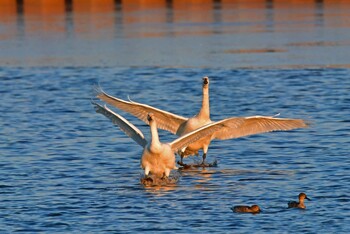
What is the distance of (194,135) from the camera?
15117mm

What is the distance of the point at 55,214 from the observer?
12688mm

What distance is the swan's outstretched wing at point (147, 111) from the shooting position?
16508mm

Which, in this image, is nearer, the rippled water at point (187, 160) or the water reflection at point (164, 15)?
the rippled water at point (187, 160)

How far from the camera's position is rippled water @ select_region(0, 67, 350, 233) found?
1239 centimetres

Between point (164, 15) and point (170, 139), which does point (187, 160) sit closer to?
point (170, 139)

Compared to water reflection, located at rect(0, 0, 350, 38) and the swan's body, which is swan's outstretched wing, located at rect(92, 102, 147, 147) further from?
water reflection, located at rect(0, 0, 350, 38)

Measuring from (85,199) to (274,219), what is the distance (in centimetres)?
264

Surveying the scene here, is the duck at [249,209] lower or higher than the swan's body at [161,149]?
lower

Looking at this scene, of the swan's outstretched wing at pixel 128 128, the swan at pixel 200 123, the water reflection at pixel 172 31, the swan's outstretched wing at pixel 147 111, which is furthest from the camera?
the water reflection at pixel 172 31

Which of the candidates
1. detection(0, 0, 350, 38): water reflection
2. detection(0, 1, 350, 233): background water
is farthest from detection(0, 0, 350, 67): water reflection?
detection(0, 1, 350, 233): background water

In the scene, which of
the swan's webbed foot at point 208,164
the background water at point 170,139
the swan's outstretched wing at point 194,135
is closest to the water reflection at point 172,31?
the background water at point 170,139

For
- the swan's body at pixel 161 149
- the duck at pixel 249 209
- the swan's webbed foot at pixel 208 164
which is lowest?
the swan's webbed foot at pixel 208 164

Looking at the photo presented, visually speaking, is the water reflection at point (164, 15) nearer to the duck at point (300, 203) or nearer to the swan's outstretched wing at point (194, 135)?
the swan's outstretched wing at point (194, 135)

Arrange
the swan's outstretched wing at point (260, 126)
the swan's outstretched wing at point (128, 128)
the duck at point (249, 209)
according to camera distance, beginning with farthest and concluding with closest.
Result: the swan's outstretched wing at point (260, 126), the swan's outstretched wing at point (128, 128), the duck at point (249, 209)
